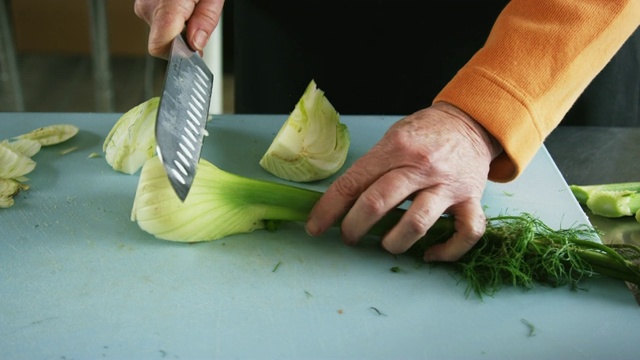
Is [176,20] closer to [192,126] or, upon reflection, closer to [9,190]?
[192,126]

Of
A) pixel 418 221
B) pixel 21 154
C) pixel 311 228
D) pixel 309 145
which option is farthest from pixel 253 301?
pixel 21 154

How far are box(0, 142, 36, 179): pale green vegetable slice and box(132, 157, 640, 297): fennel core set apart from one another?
0.35 meters

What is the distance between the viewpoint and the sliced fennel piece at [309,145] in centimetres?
165

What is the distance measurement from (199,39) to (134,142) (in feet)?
0.85

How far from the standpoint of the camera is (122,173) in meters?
1.68

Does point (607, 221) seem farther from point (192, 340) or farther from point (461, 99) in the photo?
point (192, 340)

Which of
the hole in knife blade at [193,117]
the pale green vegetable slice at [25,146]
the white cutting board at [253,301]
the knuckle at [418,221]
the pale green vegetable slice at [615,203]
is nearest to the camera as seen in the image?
the white cutting board at [253,301]

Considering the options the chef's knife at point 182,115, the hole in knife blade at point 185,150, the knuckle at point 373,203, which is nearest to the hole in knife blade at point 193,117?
the chef's knife at point 182,115


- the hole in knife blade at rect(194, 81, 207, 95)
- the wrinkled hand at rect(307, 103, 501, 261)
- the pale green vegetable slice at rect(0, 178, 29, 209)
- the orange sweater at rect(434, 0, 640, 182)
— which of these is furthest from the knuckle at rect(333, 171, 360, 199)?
the pale green vegetable slice at rect(0, 178, 29, 209)

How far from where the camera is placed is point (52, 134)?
1.79 m

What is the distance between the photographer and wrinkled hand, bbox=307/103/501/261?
134 centimetres

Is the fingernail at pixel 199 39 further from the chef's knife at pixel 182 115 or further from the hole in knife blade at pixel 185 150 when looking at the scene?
the hole in knife blade at pixel 185 150

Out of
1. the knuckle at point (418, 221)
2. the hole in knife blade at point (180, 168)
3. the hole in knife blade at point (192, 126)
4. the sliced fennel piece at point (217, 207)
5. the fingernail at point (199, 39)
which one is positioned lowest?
the sliced fennel piece at point (217, 207)

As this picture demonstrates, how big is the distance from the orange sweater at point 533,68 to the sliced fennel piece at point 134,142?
2.09 feet
